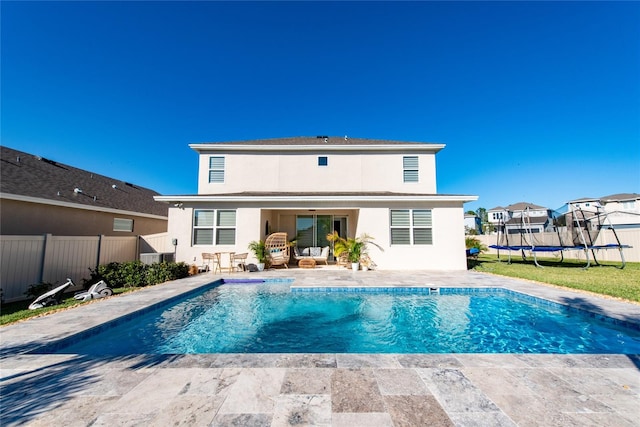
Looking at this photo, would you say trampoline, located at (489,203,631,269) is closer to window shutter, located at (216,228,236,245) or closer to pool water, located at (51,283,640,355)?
pool water, located at (51,283,640,355)

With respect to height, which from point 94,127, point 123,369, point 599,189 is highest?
point 94,127

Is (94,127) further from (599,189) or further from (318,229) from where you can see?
(599,189)

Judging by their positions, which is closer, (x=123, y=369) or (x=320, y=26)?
(x=123, y=369)

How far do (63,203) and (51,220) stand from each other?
27.5 inches

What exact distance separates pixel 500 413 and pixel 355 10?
13273mm

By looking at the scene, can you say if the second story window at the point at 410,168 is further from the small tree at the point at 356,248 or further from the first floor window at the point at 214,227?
the first floor window at the point at 214,227

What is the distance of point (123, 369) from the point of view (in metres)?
2.78

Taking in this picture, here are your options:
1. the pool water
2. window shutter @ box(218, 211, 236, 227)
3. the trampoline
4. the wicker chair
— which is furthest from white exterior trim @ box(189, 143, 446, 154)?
the pool water

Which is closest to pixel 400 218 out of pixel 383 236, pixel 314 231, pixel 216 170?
pixel 383 236

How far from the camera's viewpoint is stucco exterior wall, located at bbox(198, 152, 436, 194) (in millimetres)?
12484

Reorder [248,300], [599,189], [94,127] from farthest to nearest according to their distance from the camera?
[599,189], [94,127], [248,300]

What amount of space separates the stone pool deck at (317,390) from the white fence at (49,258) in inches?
175

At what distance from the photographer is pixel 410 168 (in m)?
12.6

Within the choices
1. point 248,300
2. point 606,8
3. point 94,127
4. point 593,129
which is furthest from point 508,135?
point 94,127
